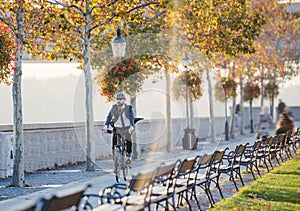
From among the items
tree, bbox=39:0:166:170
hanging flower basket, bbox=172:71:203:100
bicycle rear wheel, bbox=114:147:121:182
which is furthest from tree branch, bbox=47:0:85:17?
hanging flower basket, bbox=172:71:203:100

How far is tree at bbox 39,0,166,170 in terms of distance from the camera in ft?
67.0

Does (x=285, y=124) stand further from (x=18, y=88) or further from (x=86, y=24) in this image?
(x=18, y=88)

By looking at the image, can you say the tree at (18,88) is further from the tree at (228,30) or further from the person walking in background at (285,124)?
the person walking in background at (285,124)

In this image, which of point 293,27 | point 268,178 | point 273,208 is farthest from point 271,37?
point 273,208

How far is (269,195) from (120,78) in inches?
482

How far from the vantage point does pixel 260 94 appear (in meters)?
54.6

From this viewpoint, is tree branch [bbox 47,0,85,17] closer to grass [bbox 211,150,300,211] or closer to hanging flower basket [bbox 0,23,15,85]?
hanging flower basket [bbox 0,23,15,85]

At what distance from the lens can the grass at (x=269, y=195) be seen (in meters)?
11.9

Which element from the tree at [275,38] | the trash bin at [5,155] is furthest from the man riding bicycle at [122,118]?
the tree at [275,38]

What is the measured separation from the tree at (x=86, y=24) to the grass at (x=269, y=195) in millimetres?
5586

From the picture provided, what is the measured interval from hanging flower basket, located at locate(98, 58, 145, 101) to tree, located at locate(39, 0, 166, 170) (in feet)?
9.13

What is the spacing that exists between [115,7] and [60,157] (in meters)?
4.73

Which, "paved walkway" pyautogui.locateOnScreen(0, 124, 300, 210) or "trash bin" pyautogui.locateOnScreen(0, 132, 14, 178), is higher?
"trash bin" pyautogui.locateOnScreen(0, 132, 14, 178)

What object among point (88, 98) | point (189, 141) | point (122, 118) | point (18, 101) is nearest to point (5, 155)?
point (18, 101)
